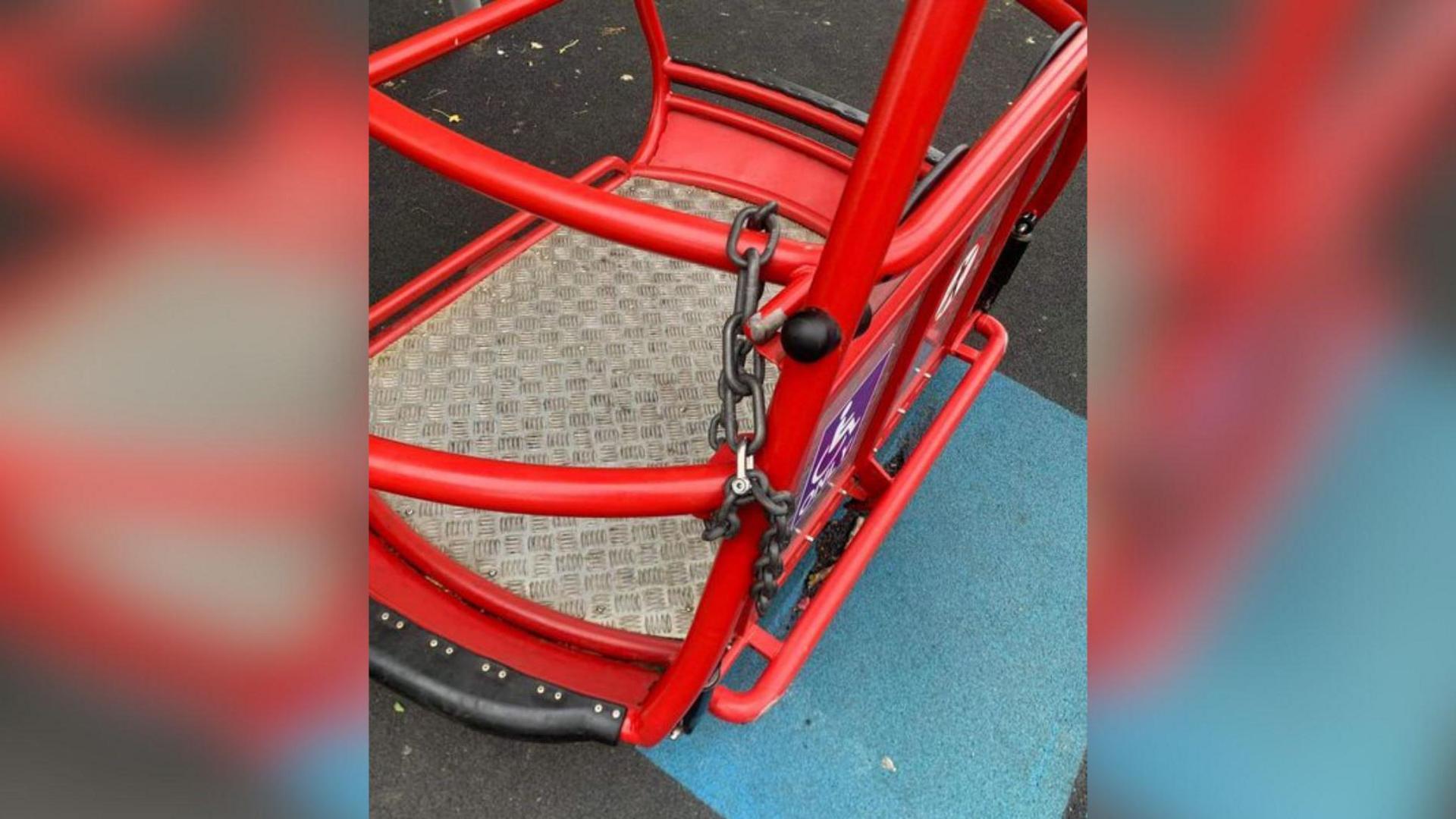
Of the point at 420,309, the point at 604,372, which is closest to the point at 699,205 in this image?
the point at 604,372

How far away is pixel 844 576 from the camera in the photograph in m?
1.18

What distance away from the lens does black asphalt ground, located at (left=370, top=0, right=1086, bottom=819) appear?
1.25 metres

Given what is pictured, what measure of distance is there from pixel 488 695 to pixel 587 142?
1.76 metres

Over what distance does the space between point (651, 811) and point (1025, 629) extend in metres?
0.72

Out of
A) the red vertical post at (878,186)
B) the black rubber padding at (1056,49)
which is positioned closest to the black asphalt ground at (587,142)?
the red vertical post at (878,186)

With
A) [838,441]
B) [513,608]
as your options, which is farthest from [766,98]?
[513,608]

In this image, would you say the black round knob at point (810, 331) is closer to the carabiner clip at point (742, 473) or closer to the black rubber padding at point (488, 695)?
the carabiner clip at point (742, 473)

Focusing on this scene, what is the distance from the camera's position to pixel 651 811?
1238 millimetres
